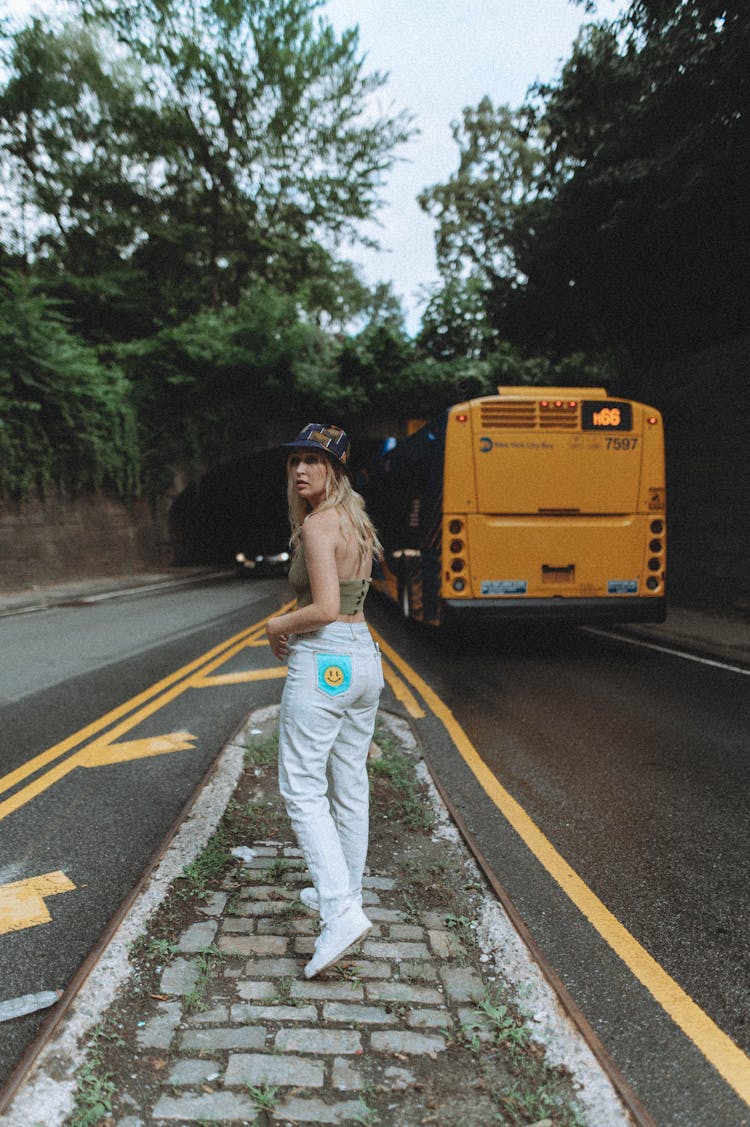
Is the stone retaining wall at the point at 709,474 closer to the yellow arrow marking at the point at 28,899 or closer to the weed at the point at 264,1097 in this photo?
the yellow arrow marking at the point at 28,899

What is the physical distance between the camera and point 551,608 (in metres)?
10.0

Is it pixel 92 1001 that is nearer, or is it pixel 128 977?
pixel 92 1001

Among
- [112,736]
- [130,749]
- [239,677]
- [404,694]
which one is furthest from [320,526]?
[239,677]

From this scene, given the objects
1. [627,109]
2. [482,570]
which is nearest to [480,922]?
[482,570]

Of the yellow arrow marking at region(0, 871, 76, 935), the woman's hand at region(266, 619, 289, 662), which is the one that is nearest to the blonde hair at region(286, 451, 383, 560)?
the woman's hand at region(266, 619, 289, 662)

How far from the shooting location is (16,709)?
740 centimetres

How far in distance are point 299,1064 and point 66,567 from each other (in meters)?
23.5

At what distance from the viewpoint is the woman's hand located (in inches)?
115

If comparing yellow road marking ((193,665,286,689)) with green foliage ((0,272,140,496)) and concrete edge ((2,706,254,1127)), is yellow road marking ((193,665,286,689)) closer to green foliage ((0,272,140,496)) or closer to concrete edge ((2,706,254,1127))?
concrete edge ((2,706,254,1127))

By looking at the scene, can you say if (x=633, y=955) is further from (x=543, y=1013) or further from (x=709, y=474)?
(x=709, y=474)

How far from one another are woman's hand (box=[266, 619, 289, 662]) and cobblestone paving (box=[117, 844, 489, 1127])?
44.1 inches

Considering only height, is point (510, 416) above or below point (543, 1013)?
above

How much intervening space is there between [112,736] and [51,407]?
63.1 feet

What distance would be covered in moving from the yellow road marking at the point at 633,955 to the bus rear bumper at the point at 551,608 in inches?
179
